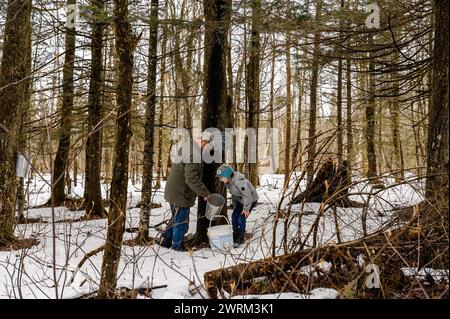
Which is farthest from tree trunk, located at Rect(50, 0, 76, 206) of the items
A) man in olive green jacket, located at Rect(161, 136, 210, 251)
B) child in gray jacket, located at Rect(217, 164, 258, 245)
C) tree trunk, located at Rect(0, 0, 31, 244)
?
child in gray jacket, located at Rect(217, 164, 258, 245)

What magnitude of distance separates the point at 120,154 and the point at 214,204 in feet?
8.29

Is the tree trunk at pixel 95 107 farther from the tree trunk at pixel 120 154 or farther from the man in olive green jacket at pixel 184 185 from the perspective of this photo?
the tree trunk at pixel 120 154

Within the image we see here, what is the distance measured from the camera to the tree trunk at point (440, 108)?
3.03 metres

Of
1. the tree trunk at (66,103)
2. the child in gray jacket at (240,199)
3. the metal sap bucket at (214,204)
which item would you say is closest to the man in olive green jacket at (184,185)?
the metal sap bucket at (214,204)

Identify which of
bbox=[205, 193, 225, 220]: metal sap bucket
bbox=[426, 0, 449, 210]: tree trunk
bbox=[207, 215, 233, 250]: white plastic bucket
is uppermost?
bbox=[426, 0, 449, 210]: tree trunk

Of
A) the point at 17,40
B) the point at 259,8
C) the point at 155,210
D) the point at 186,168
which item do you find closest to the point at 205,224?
the point at 186,168

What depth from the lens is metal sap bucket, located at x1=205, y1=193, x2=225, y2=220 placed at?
579 cm

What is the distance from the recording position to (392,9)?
5551 mm

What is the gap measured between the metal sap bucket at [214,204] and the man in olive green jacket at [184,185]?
0.16 m

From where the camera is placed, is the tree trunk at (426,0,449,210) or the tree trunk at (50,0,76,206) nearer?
the tree trunk at (426,0,449,210)

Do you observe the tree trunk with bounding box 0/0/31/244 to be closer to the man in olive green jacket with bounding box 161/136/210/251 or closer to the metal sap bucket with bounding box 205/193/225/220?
→ the man in olive green jacket with bounding box 161/136/210/251

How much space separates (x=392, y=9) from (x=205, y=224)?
425 cm

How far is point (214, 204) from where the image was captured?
5789 mm

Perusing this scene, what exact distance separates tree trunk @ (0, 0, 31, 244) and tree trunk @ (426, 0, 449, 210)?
18.7ft
